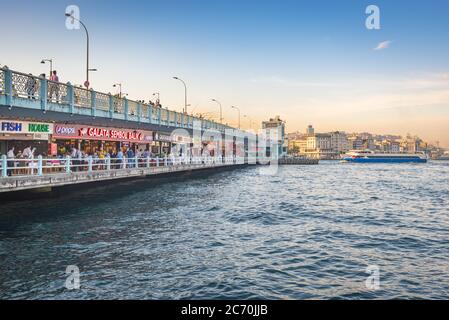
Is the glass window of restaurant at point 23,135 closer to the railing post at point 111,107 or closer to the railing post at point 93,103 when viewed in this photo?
the railing post at point 93,103

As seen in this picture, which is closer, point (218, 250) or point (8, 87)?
point (218, 250)

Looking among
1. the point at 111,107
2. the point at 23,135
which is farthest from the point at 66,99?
the point at 23,135

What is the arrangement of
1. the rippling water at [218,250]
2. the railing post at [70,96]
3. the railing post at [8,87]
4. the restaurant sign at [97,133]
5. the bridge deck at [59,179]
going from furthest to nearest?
the restaurant sign at [97,133] → the railing post at [70,96] → the railing post at [8,87] → the bridge deck at [59,179] → the rippling water at [218,250]

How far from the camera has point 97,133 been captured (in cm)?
4166

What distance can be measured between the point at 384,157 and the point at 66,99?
153 m

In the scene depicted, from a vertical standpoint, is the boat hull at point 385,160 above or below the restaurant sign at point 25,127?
below

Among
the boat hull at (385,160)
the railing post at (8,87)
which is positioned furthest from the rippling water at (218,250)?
the boat hull at (385,160)

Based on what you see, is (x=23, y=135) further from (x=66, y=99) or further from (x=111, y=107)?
(x=66, y=99)

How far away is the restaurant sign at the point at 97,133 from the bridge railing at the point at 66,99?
18.5ft

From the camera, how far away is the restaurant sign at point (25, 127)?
29.7 metres

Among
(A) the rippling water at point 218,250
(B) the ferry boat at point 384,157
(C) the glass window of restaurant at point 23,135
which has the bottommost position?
(A) the rippling water at point 218,250

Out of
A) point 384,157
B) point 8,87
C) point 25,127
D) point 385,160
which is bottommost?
point 385,160
